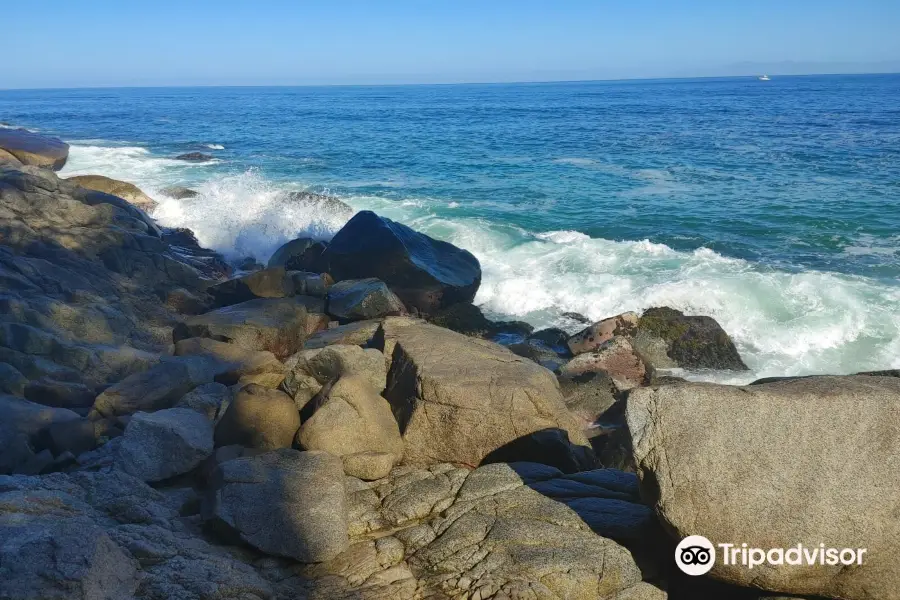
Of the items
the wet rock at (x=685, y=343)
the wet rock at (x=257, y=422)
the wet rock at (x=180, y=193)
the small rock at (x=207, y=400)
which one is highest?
the wet rock at (x=257, y=422)

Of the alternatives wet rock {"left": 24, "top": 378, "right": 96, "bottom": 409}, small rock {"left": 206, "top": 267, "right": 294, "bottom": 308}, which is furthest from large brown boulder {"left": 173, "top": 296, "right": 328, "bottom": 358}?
wet rock {"left": 24, "top": 378, "right": 96, "bottom": 409}

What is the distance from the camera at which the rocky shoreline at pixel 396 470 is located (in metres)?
3.92

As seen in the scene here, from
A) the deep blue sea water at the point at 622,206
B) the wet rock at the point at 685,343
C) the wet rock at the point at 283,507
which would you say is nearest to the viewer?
the wet rock at the point at 283,507

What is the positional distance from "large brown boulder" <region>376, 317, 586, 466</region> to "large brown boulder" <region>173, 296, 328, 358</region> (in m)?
3.11

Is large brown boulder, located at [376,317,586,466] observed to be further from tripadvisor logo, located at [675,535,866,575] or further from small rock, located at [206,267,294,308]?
small rock, located at [206,267,294,308]

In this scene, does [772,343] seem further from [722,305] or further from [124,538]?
[124,538]

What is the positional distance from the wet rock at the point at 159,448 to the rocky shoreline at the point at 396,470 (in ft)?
0.05

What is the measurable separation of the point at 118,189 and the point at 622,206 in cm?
1327

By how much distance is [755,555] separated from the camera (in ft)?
13.0

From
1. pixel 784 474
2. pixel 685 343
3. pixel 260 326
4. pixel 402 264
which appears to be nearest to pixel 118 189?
pixel 402 264

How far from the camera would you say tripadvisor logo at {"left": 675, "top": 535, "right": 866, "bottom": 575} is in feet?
12.8

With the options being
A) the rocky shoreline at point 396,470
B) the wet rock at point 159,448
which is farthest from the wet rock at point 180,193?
the wet rock at point 159,448

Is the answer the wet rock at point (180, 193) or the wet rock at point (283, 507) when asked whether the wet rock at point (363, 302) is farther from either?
the wet rock at point (180, 193)

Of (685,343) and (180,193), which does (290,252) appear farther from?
(180,193)
